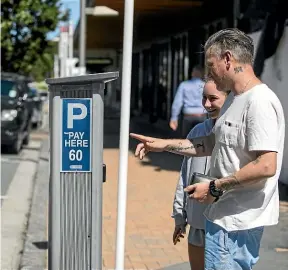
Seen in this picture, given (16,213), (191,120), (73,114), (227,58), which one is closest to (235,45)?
(227,58)

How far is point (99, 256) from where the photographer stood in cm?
503

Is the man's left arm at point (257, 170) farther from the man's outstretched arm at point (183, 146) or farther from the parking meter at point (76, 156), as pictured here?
the parking meter at point (76, 156)

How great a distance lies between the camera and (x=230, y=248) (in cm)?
388

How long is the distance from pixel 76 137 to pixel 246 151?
58.3 inches

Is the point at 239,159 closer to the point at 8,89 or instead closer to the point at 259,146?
the point at 259,146

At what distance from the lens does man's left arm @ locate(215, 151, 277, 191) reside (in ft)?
12.1

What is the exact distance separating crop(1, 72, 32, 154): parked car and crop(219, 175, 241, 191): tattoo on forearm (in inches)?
525

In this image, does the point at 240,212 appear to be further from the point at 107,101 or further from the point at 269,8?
the point at 107,101

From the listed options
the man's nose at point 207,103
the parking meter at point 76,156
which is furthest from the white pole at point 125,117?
the man's nose at point 207,103

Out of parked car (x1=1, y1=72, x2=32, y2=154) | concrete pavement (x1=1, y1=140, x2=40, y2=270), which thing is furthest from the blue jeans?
parked car (x1=1, y1=72, x2=32, y2=154)

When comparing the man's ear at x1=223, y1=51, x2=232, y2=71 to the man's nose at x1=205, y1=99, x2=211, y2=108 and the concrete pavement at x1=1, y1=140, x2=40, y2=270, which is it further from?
the concrete pavement at x1=1, y1=140, x2=40, y2=270

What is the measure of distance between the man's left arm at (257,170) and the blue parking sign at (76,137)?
4.69 ft

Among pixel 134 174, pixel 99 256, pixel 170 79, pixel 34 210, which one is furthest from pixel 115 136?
pixel 99 256

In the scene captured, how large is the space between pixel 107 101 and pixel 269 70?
34789 millimetres
